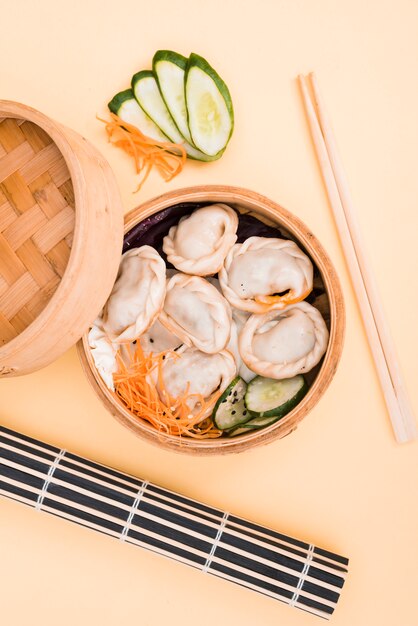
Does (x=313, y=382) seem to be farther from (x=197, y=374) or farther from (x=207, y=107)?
(x=207, y=107)

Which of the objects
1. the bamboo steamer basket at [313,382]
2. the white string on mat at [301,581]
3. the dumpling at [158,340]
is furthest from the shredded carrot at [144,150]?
the white string on mat at [301,581]

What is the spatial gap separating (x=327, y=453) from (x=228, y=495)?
1.18 ft

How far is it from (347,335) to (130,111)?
3.36 ft

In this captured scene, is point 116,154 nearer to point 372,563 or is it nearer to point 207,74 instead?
point 207,74

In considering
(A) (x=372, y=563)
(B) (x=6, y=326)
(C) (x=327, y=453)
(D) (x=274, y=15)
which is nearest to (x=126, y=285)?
(B) (x=6, y=326)

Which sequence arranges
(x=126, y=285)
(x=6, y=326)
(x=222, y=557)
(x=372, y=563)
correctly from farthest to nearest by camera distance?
1. (x=372, y=563)
2. (x=222, y=557)
3. (x=126, y=285)
4. (x=6, y=326)

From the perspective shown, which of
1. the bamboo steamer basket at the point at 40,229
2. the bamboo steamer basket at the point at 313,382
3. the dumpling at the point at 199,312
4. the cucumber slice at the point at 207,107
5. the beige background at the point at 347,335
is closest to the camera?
the bamboo steamer basket at the point at 40,229

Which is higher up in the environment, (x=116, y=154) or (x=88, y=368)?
(x=116, y=154)

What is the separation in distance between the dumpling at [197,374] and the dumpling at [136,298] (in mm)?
176

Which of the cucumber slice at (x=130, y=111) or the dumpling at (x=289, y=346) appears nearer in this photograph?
the dumpling at (x=289, y=346)

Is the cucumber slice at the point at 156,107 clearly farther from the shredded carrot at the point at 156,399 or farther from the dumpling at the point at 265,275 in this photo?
the shredded carrot at the point at 156,399

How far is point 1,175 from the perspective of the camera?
1.72 metres

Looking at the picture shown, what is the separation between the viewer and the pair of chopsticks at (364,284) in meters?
2.03

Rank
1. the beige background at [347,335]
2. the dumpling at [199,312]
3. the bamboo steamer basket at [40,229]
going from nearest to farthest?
1. the bamboo steamer basket at [40,229]
2. the dumpling at [199,312]
3. the beige background at [347,335]
